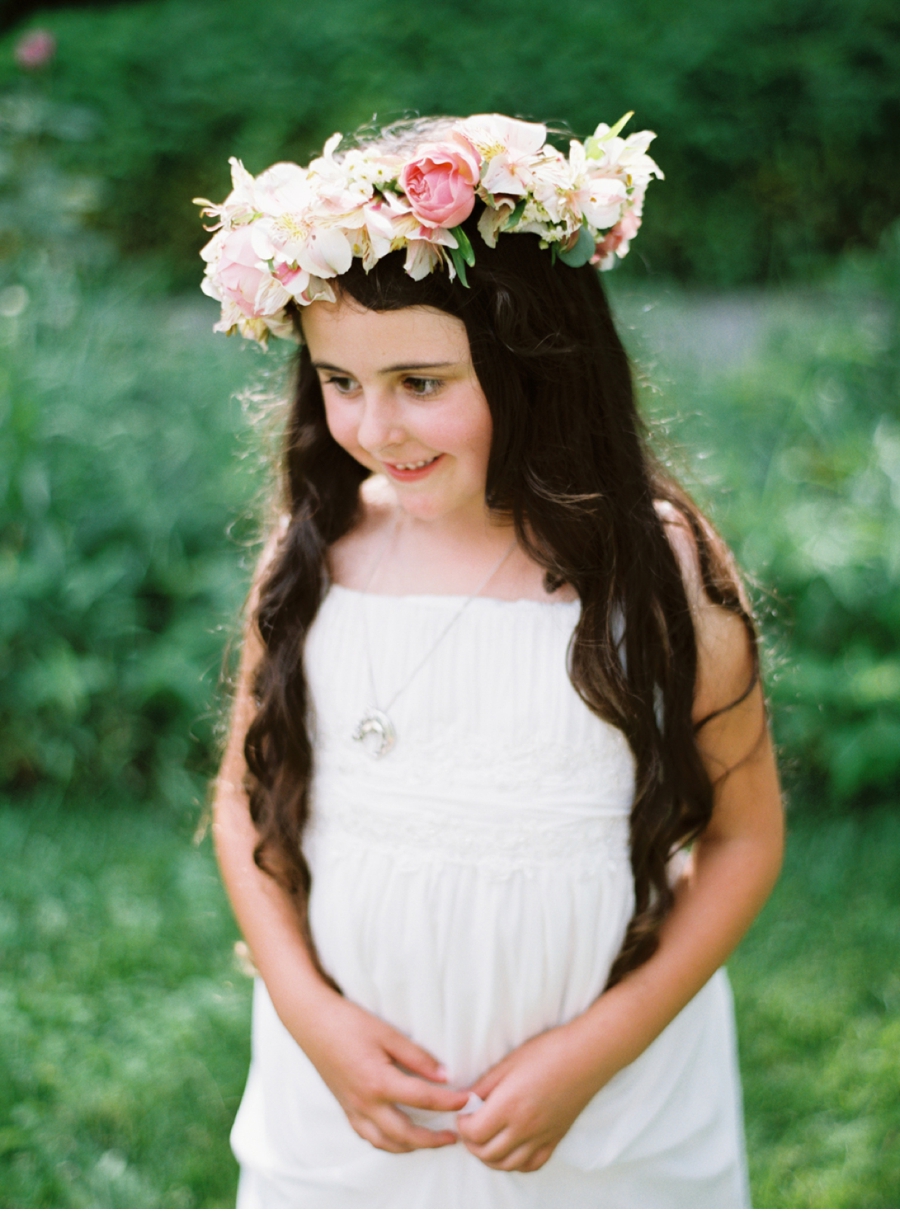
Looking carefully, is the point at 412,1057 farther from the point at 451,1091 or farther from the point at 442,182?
the point at 442,182

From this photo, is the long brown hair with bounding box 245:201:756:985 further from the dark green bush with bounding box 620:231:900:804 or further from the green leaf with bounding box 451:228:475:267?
the dark green bush with bounding box 620:231:900:804

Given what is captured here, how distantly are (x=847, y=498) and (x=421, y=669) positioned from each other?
2.63 metres

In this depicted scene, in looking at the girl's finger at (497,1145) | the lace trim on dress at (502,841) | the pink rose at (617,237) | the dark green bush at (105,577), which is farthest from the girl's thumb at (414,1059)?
the dark green bush at (105,577)

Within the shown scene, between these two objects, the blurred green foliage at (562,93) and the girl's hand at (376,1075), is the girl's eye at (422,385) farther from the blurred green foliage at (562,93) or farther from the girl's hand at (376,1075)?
the blurred green foliage at (562,93)

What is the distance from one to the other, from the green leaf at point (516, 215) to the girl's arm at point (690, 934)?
0.51 meters

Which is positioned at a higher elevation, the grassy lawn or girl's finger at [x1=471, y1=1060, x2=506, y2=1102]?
girl's finger at [x1=471, y1=1060, x2=506, y2=1102]

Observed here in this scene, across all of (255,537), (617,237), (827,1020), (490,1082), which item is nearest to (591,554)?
(617,237)

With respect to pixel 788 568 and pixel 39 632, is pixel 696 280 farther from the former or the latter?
pixel 39 632

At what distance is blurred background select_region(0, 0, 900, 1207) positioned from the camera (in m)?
2.47

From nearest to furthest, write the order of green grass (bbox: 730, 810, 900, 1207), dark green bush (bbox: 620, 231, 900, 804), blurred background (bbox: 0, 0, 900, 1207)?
green grass (bbox: 730, 810, 900, 1207), blurred background (bbox: 0, 0, 900, 1207), dark green bush (bbox: 620, 231, 900, 804)

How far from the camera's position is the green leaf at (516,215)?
1.40 m

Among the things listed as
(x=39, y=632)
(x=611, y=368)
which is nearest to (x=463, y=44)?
(x=39, y=632)

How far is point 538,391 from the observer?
5.08ft

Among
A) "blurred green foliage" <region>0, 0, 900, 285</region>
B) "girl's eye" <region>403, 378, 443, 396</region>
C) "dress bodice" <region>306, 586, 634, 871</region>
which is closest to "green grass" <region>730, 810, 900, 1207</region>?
"dress bodice" <region>306, 586, 634, 871</region>
